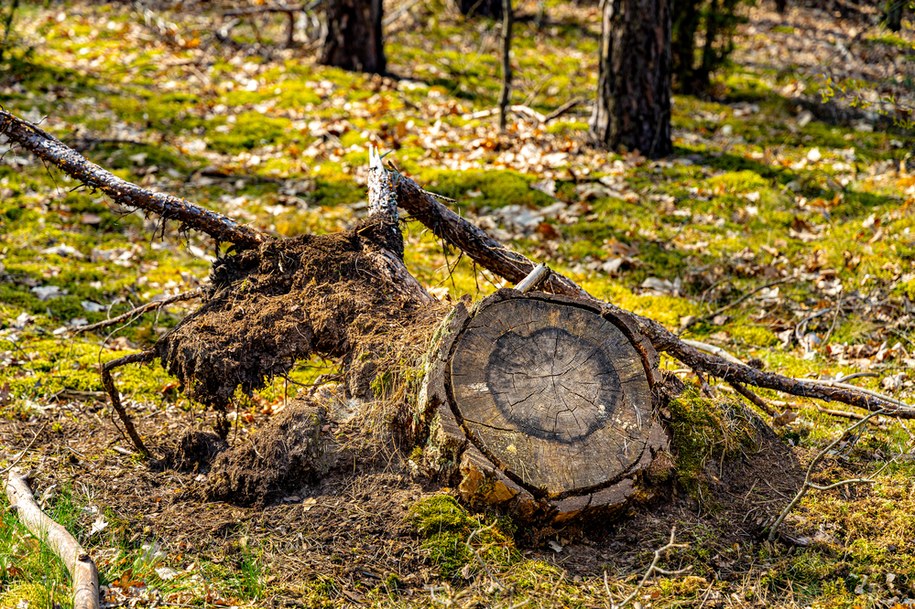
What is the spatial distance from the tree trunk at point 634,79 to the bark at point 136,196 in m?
4.77

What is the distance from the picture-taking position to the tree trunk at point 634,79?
7.82 metres

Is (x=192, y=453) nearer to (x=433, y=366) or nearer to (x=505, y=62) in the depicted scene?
(x=433, y=366)

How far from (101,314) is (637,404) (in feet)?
13.7

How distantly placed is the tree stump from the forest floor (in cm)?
22

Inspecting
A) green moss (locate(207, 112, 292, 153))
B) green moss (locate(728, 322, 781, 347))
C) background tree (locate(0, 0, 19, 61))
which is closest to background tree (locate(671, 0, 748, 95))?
green moss (locate(207, 112, 292, 153))

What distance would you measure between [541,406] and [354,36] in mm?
→ 7975

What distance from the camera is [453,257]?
22.5 ft

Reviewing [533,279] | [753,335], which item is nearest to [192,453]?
[533,279]

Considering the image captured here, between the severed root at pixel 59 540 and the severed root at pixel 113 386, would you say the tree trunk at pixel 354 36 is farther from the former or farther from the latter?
the severed root at pixel 59 540

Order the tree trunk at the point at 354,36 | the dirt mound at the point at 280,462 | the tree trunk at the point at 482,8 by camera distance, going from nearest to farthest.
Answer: the dirt mound at the point at 280,462 < the tree trunk at the point at 354,36 < the tree trunk at the point at 482,8

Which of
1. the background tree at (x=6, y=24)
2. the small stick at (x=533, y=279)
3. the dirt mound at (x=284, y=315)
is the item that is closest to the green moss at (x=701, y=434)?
the small stick at (x=533, y=279)

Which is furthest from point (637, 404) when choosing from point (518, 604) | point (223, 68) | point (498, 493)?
point (223, 68)

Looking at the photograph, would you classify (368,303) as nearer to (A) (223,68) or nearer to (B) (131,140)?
(B) (131,140)

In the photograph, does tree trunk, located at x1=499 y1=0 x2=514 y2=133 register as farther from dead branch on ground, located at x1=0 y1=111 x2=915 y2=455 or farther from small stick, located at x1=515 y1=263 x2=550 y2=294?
small stick, located at x1=515 y1=263 x2=550 y2=294
